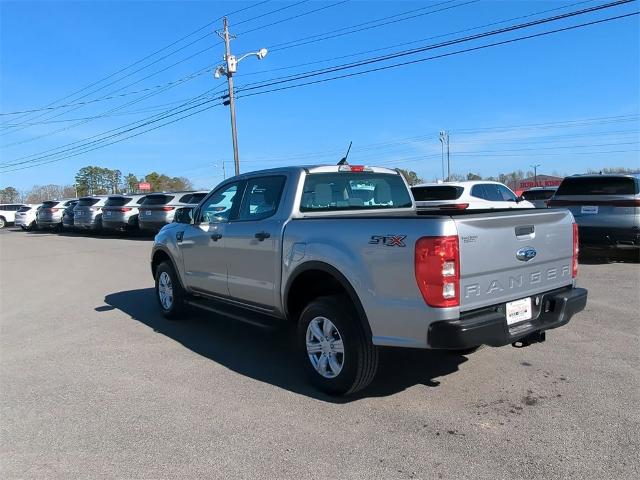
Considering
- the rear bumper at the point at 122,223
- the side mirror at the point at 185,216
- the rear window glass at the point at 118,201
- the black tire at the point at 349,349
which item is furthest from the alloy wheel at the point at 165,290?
the rear window glass at the point at 118,201

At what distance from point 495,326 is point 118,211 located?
19566mm

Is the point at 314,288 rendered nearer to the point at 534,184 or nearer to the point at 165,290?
the point at 165,290

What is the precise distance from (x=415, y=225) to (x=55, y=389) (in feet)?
11.4

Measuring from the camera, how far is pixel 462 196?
11.9 meters

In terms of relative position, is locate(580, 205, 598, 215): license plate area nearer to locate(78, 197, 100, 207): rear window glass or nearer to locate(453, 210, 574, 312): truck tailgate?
locate(453, 210, 574, 312): truck tailgate

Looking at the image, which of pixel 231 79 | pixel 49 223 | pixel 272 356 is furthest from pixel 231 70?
pixel 272 356

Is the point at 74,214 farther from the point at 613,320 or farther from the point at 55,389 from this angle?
the point at 613,320

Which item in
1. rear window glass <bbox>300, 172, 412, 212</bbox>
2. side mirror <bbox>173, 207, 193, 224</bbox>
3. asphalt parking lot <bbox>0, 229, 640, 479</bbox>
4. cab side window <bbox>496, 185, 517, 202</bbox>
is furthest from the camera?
cab side window <bbox>496, 185, 517, 202</bbox>

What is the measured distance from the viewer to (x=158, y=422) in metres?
3.91

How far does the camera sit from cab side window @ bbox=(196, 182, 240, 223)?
224 inches

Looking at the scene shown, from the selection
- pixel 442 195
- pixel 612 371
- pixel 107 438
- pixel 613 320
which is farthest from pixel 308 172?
pixel 442 195

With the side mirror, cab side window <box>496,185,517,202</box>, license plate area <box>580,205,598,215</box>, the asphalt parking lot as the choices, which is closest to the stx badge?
the asphalt parking lot

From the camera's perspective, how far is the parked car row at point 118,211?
60.7 feet

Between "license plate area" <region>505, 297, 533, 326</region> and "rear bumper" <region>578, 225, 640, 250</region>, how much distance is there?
294 inches
